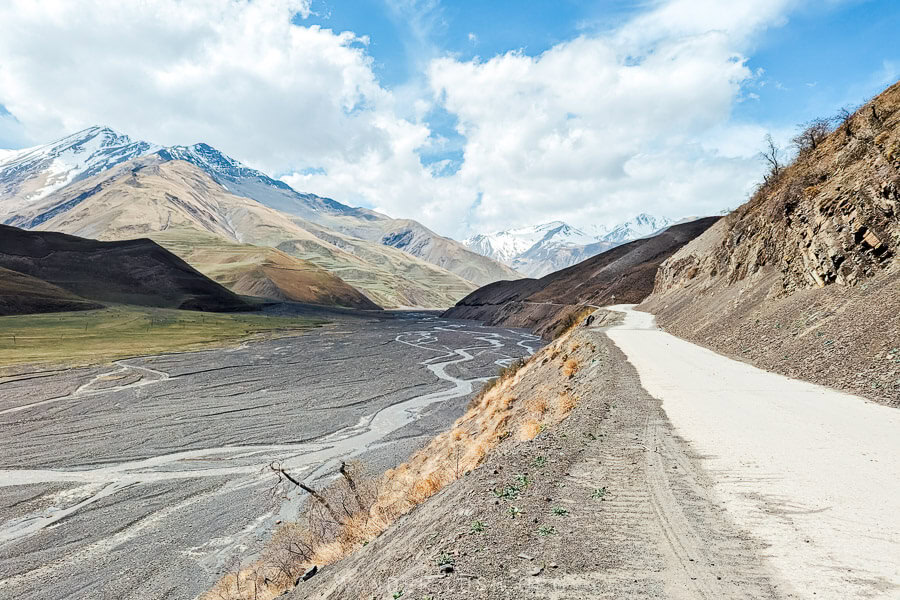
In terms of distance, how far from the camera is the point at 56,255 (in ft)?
403

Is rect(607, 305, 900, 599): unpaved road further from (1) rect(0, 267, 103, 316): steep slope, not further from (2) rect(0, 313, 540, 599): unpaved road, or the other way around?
(1) rect(0, 267, 103, 316): steep slope

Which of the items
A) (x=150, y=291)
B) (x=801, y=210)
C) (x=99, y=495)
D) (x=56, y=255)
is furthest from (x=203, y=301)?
(x=801, y=210)

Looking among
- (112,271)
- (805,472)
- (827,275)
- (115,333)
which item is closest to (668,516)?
(805,472)

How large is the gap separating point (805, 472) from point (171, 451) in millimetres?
25349

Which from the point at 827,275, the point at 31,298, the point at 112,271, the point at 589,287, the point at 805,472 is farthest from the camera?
the point at 112,271

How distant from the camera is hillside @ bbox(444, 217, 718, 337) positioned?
7344 centimetres

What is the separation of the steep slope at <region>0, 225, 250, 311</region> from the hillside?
76.7m

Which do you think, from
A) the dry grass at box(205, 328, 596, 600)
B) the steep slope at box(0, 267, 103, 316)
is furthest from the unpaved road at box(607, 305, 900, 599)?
the steep slope at box(0, 267, 103, 316)

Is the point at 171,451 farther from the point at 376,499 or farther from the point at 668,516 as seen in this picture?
the point at 668,516

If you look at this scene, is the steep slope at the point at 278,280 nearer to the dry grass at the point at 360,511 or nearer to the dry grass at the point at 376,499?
the dry grass at the point at 360,511

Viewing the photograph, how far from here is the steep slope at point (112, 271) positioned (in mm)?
114500

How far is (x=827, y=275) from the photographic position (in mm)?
18625

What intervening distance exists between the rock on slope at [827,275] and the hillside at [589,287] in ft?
114

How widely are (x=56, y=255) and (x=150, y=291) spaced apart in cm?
2851
